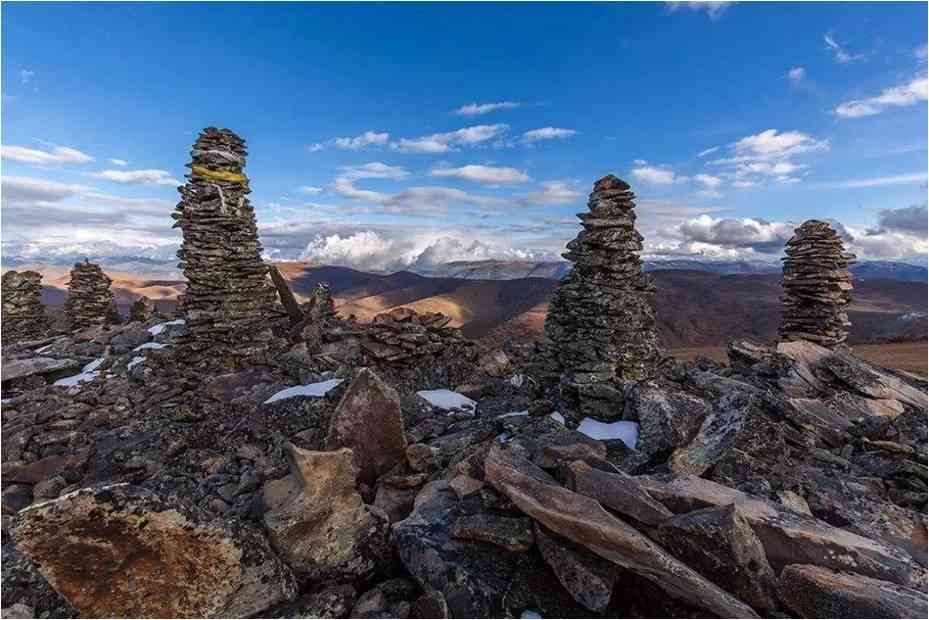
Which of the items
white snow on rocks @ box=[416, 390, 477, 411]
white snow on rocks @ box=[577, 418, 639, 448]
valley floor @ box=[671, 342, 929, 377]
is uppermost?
white snow on rocks @ box=[577, 418, 639, 448]

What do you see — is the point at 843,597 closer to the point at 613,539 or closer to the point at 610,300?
the point at 613,539

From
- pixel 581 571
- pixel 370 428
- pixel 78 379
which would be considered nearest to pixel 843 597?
pixel 581 571

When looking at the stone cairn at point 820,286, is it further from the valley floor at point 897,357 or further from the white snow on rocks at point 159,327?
the white snow on rocks at point 159,327

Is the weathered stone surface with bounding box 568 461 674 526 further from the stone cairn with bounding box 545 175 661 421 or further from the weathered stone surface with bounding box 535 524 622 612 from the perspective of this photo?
the stone cairn with bounding box 545 175 661 421

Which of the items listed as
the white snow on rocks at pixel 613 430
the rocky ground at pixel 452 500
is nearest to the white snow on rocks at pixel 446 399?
the rocky ground at pixel 452 500

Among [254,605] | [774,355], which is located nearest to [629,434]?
[254,605]

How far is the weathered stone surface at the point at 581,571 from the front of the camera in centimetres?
506

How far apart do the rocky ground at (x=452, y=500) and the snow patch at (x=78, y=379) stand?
74 centimetres

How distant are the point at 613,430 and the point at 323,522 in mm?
6802

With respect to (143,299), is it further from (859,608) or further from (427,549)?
(859,608)

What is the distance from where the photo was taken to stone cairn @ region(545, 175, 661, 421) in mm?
13977

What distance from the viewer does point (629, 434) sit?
32.5ft

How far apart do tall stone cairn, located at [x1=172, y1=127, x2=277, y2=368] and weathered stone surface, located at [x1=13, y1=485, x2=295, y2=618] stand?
13.2m

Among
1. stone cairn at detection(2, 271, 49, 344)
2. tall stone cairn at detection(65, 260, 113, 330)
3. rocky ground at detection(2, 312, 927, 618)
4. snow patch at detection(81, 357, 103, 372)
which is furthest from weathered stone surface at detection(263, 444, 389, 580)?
stone cairn at detection(2, 271, 49, 344)
